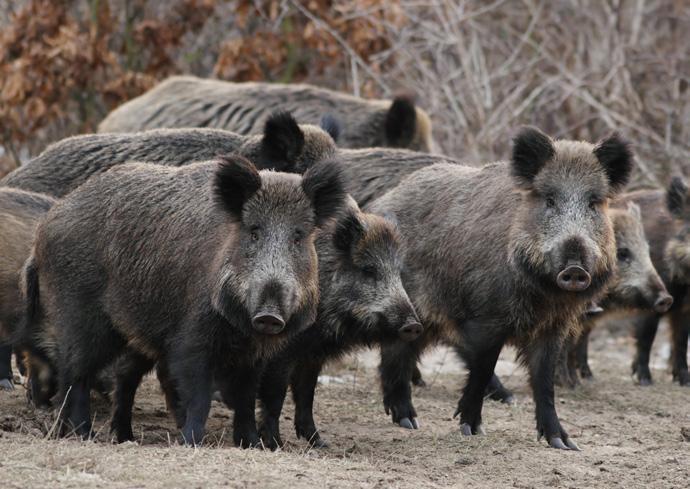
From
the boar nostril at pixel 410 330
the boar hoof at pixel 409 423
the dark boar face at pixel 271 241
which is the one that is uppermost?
the dark boar face at pixel 271 241

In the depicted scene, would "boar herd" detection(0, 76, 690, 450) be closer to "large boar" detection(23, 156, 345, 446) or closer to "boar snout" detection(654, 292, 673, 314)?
"large boar" detection(23, 156, 345, 446)

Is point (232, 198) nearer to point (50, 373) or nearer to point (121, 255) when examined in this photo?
point (121, 255)

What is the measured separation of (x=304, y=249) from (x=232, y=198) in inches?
16.6

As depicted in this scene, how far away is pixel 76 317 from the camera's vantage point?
6387mm

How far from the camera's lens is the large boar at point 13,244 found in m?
7.12

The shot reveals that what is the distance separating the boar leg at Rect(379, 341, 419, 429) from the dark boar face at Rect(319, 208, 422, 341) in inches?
42.6

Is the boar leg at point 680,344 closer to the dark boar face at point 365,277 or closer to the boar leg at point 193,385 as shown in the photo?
the dark boar face at point 365,277

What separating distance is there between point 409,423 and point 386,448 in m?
0.87

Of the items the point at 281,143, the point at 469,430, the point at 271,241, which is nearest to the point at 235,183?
the point at 271,241

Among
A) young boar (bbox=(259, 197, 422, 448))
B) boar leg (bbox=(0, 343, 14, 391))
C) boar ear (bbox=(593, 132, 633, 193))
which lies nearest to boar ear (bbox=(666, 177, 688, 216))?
boar ear (bbox=(593, 132, 633, 193))

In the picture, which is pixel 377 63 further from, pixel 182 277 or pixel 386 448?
pixel 182 277

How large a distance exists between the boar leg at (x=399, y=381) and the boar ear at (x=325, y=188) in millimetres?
1786

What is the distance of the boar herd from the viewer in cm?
586

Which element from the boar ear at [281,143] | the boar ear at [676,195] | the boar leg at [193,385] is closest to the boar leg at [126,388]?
the boar leg at [193,385]
